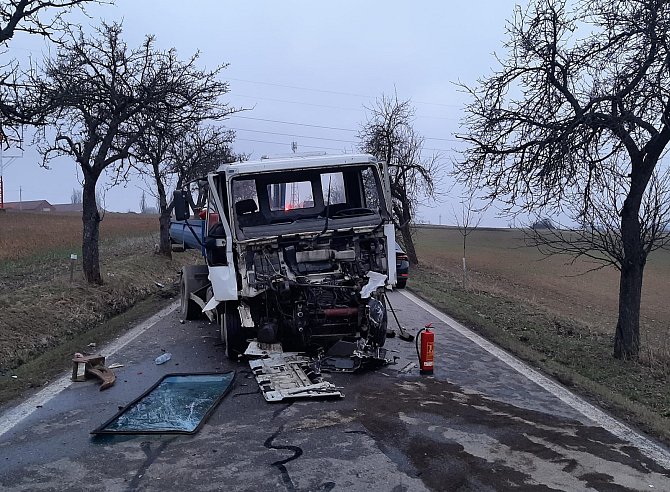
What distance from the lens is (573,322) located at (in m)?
17.6

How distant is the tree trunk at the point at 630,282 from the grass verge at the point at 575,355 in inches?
14.5

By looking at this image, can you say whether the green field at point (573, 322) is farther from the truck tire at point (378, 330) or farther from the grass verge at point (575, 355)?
the truck tire at point (378, 330)

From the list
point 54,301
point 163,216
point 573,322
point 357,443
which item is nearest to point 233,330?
point 357,443

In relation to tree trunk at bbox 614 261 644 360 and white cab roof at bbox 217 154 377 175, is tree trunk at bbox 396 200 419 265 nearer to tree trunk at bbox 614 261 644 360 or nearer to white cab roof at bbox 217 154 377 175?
tree trunk at bbox 614 261 644 360

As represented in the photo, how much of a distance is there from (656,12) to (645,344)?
606 cm

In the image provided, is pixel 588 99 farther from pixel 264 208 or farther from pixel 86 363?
pixel 86 363

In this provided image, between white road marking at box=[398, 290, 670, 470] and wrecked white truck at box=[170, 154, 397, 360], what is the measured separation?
2.04m

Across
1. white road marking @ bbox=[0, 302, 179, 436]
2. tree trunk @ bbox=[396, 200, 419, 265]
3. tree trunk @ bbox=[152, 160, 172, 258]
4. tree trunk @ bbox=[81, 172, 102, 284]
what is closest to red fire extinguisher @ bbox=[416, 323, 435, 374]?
white road marking @ bbox=[0, 302, 179, 436]

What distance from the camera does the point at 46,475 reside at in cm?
509

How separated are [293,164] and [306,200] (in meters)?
0.73

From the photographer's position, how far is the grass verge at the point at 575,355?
761cm

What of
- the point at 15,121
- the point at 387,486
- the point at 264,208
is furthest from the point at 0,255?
the point at 387,486

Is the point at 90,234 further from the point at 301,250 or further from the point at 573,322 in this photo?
the point at 573,322

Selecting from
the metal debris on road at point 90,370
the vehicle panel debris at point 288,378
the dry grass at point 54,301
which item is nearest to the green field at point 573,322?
the vehicle panel debris at point 288,378
